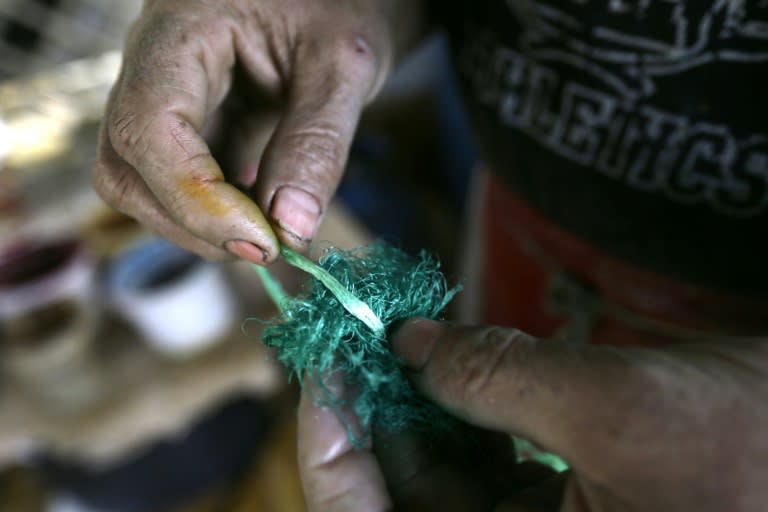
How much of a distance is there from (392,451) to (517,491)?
0.29 ft

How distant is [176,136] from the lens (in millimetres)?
344

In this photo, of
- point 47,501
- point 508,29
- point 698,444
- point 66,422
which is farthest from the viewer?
point 47,501

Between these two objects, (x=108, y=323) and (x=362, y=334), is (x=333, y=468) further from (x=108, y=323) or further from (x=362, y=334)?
(x=108, y=323)

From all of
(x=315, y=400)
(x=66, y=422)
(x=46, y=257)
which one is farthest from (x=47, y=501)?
(x=315, y=400)

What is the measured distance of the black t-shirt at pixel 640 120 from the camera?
0.44m

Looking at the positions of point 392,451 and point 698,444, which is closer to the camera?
point 698,444

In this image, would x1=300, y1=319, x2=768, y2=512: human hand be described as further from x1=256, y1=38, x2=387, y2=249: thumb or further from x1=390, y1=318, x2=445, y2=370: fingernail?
x1=256, y1=38, x2=387, y2=249: thumb

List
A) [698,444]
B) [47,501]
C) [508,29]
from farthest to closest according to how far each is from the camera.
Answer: [47,501] → [508,29] → [698,444]

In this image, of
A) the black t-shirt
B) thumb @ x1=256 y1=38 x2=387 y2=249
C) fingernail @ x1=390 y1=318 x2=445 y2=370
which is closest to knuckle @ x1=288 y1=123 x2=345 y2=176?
thumb @ x1=256 y1=38 x2=387 y2=249

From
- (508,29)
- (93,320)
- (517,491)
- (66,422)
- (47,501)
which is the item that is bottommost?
(47,501)

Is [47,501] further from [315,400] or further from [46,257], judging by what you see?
[315,400]

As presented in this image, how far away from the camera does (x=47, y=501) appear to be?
1084 millimetres

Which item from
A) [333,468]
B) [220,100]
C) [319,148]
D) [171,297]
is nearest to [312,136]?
[319,148]

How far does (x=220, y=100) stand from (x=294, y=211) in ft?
0.47
